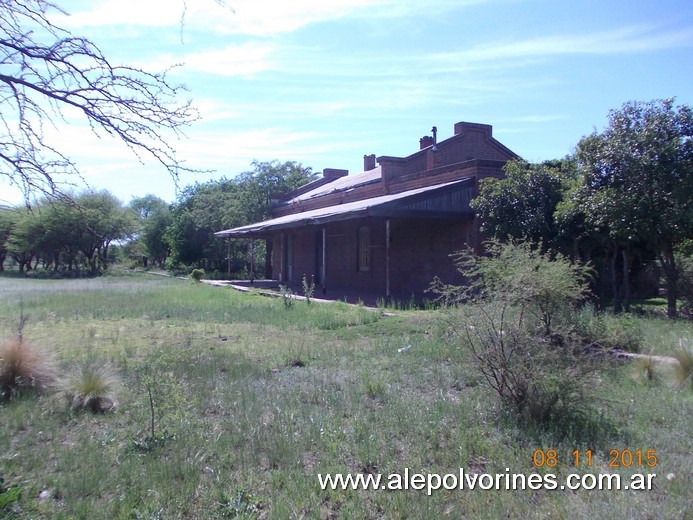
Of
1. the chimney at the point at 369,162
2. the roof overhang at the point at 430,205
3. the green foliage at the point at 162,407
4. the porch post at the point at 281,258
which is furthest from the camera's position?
the chimney at the point at 369,162

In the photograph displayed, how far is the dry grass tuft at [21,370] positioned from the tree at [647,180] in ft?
36.0

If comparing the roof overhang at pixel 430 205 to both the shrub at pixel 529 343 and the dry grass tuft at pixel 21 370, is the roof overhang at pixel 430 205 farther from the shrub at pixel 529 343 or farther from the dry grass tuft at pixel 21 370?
the dry grass tuft at pixel 21 370

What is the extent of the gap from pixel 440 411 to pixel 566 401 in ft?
4.00

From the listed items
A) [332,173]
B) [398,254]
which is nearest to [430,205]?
[398,254]

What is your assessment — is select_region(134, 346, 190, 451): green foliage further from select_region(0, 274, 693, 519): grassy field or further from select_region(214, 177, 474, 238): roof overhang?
select_region(214, 177, 474, 238): roof overhang

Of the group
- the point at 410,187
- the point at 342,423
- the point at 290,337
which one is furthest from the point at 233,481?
the point at 410,187

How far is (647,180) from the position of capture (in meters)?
11.9

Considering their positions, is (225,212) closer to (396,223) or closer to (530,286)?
(396,223)

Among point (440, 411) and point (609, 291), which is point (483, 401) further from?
point (609, 291)

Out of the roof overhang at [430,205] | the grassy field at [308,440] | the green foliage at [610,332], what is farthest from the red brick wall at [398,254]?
the grassy field at [308,440]

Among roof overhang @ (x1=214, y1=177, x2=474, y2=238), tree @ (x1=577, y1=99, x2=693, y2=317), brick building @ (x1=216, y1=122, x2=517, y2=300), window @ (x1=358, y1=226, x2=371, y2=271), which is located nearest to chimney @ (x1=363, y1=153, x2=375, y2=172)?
brick building @ (x1=216, y1=122, x2=517, y2=300)

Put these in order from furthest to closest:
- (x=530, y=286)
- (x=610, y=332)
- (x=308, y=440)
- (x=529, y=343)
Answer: (x=610, y=332), (x=530, y=286), (x=529, y=343), (x=308, y=440)

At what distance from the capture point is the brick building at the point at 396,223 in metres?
17.0

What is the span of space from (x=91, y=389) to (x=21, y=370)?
1193 millimetres
